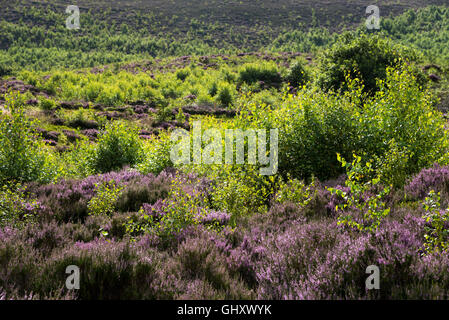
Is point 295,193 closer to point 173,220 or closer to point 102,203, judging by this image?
point 173,220

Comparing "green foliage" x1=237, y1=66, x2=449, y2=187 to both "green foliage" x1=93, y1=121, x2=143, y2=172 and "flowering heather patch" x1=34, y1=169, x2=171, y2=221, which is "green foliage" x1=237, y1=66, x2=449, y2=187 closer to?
"flowering heather patch" x1=34, y1=169, x2=171, y2=221

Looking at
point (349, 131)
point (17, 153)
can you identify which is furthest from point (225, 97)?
point (349, 131)

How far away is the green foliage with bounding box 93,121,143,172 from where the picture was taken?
36.7 feet

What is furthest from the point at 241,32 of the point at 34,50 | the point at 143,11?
the point at 34,50

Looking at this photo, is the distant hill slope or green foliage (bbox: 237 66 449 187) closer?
green foliage (bbox: 237 66 449 187)

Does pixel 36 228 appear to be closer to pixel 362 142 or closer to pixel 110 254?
pixel 110 254

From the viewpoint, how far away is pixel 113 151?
11305mm

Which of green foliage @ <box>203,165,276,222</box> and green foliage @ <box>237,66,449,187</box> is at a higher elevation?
green foliage @ <box>237,66,449,187</box>

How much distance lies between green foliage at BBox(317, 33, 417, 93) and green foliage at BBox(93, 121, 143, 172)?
38.9 ft

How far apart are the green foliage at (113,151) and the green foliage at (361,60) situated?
11858 mm

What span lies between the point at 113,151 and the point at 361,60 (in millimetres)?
15390

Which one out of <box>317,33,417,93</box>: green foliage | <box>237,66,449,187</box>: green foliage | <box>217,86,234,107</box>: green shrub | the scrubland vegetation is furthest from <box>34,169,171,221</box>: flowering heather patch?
<box>217,86,234,107</box>: green shrub
